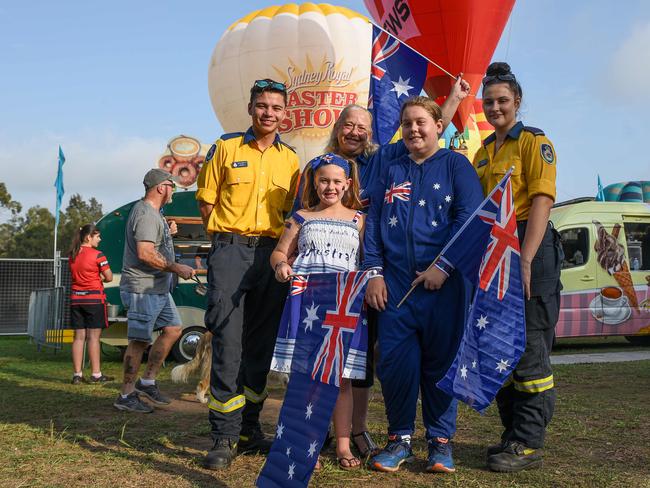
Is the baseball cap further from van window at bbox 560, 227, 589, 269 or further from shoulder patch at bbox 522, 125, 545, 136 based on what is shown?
van window at bbox 560, 227, 589, 269

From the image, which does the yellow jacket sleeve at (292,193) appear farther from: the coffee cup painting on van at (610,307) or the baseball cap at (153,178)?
the coffee cup painting on van at (610,307)

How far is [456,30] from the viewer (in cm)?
1149

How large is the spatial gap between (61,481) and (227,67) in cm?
1698

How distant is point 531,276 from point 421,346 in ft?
2.46

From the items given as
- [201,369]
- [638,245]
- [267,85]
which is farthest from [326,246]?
[638,245]

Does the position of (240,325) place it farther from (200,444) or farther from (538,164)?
(538,164)

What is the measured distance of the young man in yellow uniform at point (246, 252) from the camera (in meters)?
3.96

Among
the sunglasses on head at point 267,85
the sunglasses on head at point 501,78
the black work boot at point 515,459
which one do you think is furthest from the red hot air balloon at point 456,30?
the black work boot at point 515,459

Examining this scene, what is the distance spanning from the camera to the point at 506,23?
12.3 m

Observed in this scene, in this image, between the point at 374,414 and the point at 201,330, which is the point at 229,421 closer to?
the point at 374,414

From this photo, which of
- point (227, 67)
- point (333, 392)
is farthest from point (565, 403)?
point (227, 67)

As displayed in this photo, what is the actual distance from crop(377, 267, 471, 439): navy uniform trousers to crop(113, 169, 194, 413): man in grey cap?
2.35m

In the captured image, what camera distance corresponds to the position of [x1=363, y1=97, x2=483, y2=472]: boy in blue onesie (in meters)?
3.68

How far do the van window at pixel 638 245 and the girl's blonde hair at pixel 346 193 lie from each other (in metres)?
9.52
